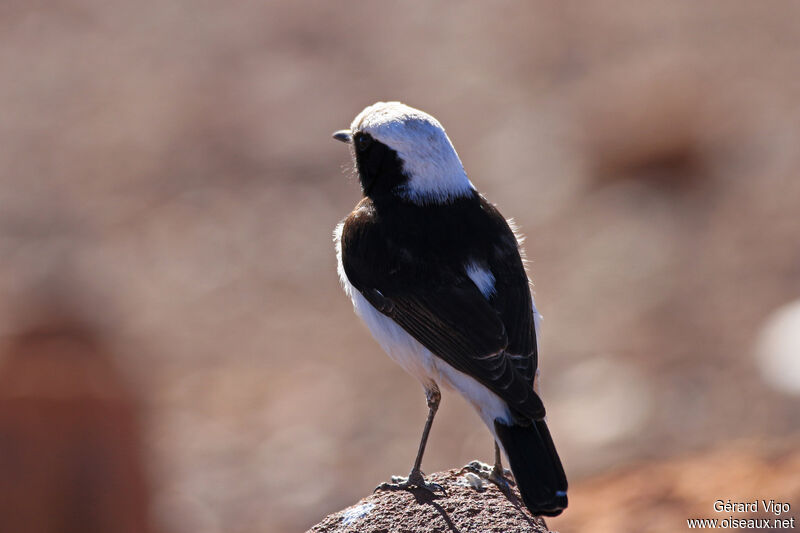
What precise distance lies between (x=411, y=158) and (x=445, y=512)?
2000 mm

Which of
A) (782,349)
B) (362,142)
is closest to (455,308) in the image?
(362,142)

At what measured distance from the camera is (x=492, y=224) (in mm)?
6848

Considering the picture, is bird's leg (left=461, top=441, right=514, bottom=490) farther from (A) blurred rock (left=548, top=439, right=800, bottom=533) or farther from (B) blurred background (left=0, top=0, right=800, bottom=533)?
(B) blurred background (left=0, top=0, right=800, bottom=533)

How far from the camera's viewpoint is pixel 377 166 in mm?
7031

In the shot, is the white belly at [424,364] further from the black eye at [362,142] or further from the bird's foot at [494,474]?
the black eye at [362,142]

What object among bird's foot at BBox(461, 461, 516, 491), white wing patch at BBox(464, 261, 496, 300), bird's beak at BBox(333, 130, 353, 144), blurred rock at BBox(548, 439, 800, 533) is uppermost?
bird's beak at BBox(333, 130, 353, 144)

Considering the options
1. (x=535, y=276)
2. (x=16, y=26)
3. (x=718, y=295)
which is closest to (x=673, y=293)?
(x=718, y=295)

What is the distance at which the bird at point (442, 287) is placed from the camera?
19.4 ft

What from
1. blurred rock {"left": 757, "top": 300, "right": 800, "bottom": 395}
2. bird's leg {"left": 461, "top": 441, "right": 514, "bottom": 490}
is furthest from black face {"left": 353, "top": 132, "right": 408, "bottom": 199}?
blurred rock {"left": 757, "top": 300, "right": 800, "bottom": 395}

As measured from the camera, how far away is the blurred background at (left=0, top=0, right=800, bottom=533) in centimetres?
A: 1280

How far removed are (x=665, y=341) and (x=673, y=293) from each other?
1099 millimetres

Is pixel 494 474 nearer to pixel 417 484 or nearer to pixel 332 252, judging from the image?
pixel 417 484

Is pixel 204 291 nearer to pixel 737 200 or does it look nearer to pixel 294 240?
pixel 294 240

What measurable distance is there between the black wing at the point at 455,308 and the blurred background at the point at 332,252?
286 centimetres
